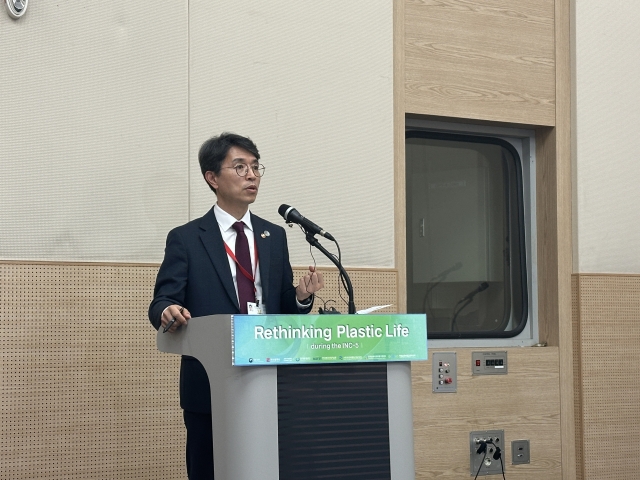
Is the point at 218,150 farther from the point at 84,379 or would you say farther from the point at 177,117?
the point at 84,379

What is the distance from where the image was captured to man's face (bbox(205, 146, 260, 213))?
3.26 meters

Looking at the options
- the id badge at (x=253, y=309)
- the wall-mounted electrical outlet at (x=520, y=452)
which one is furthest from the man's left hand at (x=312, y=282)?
the wall-mounted electrical outlet at (x=520, y=452)

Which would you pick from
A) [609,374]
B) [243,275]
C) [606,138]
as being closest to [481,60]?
[606,138]

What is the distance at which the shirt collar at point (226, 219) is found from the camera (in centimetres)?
327

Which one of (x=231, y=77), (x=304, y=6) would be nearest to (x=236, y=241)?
(x=231, y=77)

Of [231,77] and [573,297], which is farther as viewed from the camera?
[573,297]

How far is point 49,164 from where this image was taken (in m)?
4.33

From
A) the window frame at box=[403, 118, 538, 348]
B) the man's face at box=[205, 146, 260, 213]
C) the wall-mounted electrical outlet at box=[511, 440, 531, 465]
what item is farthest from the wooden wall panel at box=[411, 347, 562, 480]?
the man's face at box=[205, 146, 260, 213]

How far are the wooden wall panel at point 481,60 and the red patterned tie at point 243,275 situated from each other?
2.25 metres

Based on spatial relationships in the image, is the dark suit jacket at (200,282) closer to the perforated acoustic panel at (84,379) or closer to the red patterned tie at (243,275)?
the red patterned tie at (243,275)

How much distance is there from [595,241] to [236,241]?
10.3 ft

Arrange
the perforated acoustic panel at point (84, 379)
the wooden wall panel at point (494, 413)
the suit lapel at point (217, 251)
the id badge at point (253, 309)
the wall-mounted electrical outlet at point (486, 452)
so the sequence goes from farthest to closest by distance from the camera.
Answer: the wall-mounted electrical outlet at point (486, 452) → the wooden wall panel at point (494, 413) → the perforated acoustic panel at point (84, 379) → the suit lapel at point (217, 251) → the id badge at point (253, 309)

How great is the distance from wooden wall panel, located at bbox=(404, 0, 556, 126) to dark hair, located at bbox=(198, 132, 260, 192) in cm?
209

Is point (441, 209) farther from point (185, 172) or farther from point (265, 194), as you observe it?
point (185, 172)
